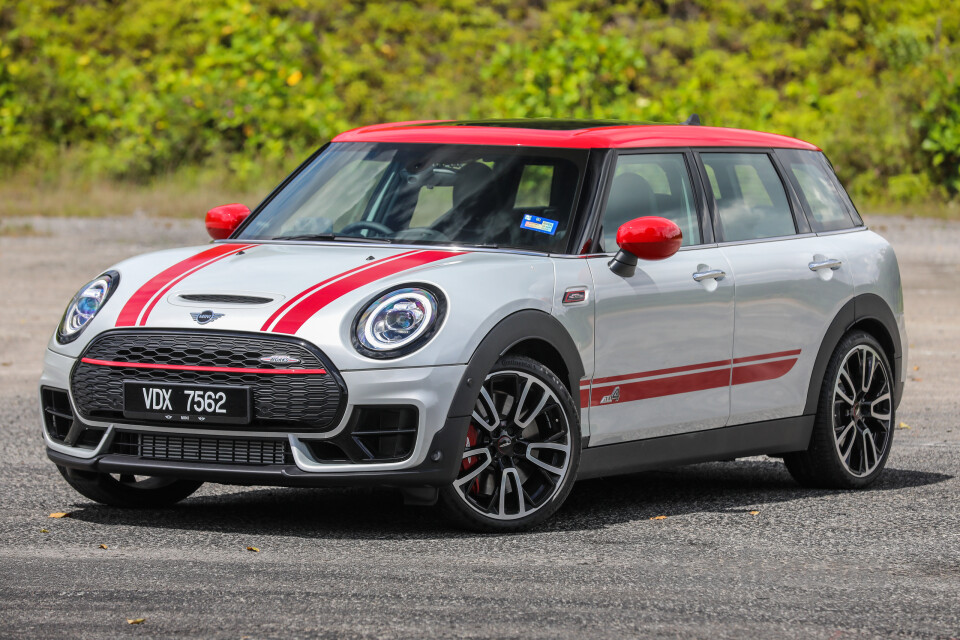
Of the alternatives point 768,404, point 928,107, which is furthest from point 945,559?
point 928,107

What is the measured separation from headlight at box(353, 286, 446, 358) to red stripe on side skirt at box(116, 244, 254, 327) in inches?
33.4

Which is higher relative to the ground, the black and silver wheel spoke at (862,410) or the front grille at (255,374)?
the front grille at (255,374)

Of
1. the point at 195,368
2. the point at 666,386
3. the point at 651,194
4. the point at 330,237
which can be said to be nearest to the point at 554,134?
the point at 651,194

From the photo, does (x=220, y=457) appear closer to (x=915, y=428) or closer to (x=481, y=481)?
(x=481, y=481)

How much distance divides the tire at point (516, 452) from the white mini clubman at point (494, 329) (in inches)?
0.4

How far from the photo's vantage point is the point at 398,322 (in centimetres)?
618

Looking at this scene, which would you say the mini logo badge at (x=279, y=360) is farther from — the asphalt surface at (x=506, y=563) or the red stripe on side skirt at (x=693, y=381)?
the red stripe on side skirt at (x=693, y=381)

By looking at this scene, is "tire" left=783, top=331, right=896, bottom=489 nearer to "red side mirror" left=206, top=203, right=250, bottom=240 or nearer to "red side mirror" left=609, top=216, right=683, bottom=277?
"red side mirror" left=609, top=216, right=683, bottom=277

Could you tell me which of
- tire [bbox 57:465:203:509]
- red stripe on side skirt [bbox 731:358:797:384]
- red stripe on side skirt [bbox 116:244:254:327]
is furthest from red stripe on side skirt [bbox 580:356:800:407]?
tire [bbox 57:465:203:509]

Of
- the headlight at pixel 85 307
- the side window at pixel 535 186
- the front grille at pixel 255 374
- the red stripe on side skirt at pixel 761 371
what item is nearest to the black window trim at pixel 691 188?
the side window at pixel 535 186

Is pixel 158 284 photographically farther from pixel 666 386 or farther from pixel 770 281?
pixel 770 281

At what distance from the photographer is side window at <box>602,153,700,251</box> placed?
23.6ft

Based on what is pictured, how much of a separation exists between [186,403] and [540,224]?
66.5 inches

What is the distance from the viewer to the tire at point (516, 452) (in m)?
6.38
